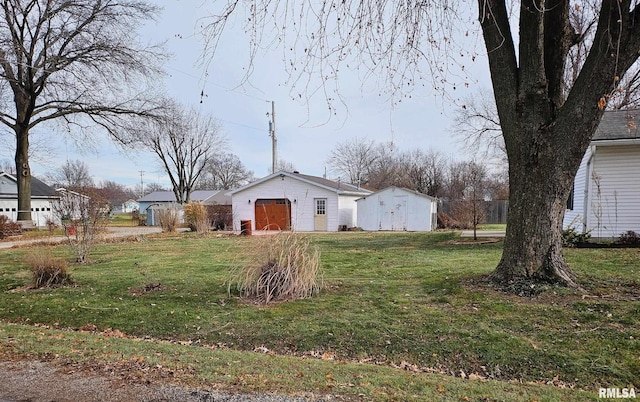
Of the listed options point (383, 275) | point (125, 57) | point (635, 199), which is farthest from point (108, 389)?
point (125, 57)

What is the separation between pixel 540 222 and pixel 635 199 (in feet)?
22.7

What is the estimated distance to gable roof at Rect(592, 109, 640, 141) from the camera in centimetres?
907

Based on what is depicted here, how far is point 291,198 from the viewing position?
23547 millimetres

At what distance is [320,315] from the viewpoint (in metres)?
4.58

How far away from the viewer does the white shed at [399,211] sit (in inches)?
866

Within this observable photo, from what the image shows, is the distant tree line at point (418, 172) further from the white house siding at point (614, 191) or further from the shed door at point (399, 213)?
the white house siding at point (614, 191)

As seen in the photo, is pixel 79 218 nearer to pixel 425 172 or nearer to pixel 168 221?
pixel 168 221

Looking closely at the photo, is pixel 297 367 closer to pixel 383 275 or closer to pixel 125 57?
pixel 383 275

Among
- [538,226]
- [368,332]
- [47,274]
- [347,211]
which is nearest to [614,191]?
[538,226]

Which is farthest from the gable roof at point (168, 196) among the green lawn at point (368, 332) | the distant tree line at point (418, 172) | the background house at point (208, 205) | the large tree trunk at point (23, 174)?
the green lawn at point (368, 332)

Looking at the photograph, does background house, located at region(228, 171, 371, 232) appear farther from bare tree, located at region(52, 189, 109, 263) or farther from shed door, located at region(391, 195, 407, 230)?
bare tree, located at region(52, 189, 109, 263)

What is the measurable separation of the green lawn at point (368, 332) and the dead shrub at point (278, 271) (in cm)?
26

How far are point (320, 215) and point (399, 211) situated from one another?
16.2ft
